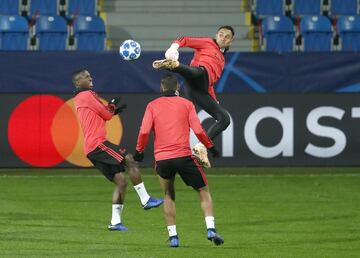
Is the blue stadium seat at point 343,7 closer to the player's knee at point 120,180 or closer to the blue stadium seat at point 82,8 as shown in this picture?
the blue stadium seat at point 82,8

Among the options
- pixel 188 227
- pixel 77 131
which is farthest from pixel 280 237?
pixel 77 131

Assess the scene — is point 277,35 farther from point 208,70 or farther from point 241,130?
point 208,70

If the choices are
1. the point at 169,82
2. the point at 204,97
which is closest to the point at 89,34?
the point at 204,97

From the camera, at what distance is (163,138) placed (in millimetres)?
11945

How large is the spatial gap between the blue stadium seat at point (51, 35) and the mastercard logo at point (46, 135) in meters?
4.02

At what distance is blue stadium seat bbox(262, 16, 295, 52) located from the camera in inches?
998

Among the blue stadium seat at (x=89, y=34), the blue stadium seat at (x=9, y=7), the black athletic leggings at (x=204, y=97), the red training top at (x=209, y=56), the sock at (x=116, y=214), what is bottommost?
the sock at (x=116, y=214)

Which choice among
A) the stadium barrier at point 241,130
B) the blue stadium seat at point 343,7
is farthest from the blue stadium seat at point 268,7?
the stadium barrier at point 241,130

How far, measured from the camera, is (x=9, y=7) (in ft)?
84.8

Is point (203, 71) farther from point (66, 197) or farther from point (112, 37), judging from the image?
point (112, 37)

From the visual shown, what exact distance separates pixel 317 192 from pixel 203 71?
18.6 feet

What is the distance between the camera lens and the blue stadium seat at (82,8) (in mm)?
26156

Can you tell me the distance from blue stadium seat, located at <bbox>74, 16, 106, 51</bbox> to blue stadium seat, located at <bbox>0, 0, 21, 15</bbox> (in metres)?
1.61

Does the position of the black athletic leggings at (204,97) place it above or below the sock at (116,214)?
above
